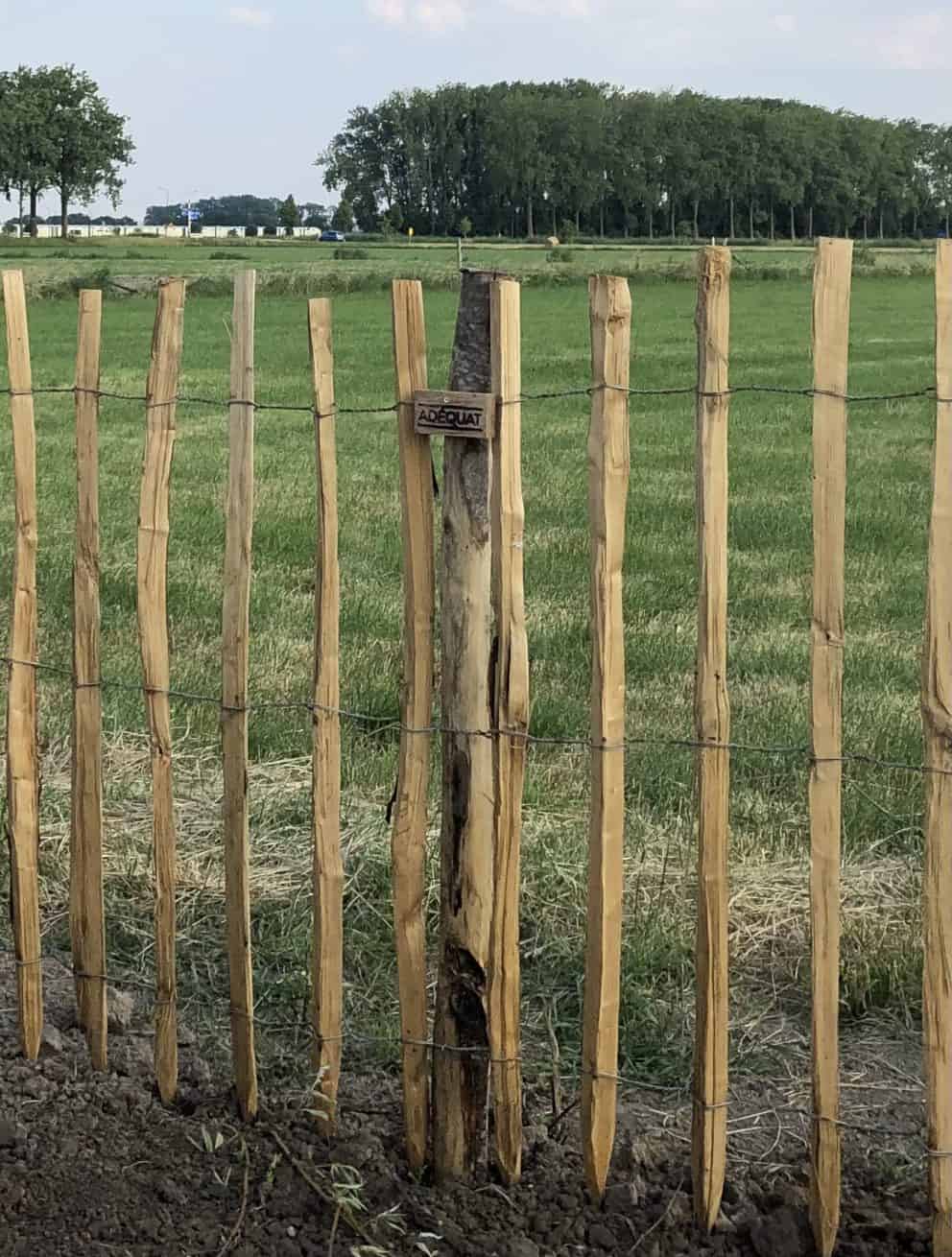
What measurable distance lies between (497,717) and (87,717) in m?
1.01


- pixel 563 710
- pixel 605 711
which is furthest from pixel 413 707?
pixel 563 710

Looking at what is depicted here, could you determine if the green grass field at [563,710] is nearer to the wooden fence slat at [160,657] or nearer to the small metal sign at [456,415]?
the wooden fence slat at [160,657]

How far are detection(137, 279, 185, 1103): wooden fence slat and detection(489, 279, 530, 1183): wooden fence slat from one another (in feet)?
2.52

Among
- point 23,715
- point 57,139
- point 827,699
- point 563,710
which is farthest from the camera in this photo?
point 57,139

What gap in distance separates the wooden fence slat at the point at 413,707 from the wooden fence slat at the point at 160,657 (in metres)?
0.55

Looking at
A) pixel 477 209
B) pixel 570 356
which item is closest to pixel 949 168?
pixel 477 209

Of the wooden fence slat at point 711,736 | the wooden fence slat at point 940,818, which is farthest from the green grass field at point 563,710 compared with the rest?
the wooden fence slat at point 940,818

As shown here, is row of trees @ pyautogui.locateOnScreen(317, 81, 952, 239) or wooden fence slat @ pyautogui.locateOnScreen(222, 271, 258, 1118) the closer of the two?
wooden fence slat @ pyautogui.locateOnScreen(222, 271, 258, 1118)

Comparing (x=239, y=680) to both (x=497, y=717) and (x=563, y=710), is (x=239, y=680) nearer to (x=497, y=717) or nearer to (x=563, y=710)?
(x=497, y=717)

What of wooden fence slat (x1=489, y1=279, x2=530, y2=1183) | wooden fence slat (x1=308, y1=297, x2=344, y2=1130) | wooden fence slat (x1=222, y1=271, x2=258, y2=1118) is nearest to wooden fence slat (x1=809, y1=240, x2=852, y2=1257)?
wooden fence slat (x1=489, y1=279, x2=530, y2=1183)

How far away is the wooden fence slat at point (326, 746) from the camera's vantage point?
10.6 feet

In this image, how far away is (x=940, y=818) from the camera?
299cm

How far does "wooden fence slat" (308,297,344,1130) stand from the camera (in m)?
3.22

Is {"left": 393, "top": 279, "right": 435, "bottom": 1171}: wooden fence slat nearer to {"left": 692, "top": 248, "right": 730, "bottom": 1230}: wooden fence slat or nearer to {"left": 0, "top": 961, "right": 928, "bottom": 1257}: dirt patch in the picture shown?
{"left": 0, "top": 961, "right": 928, "bottom": 1257}: dirt patch
